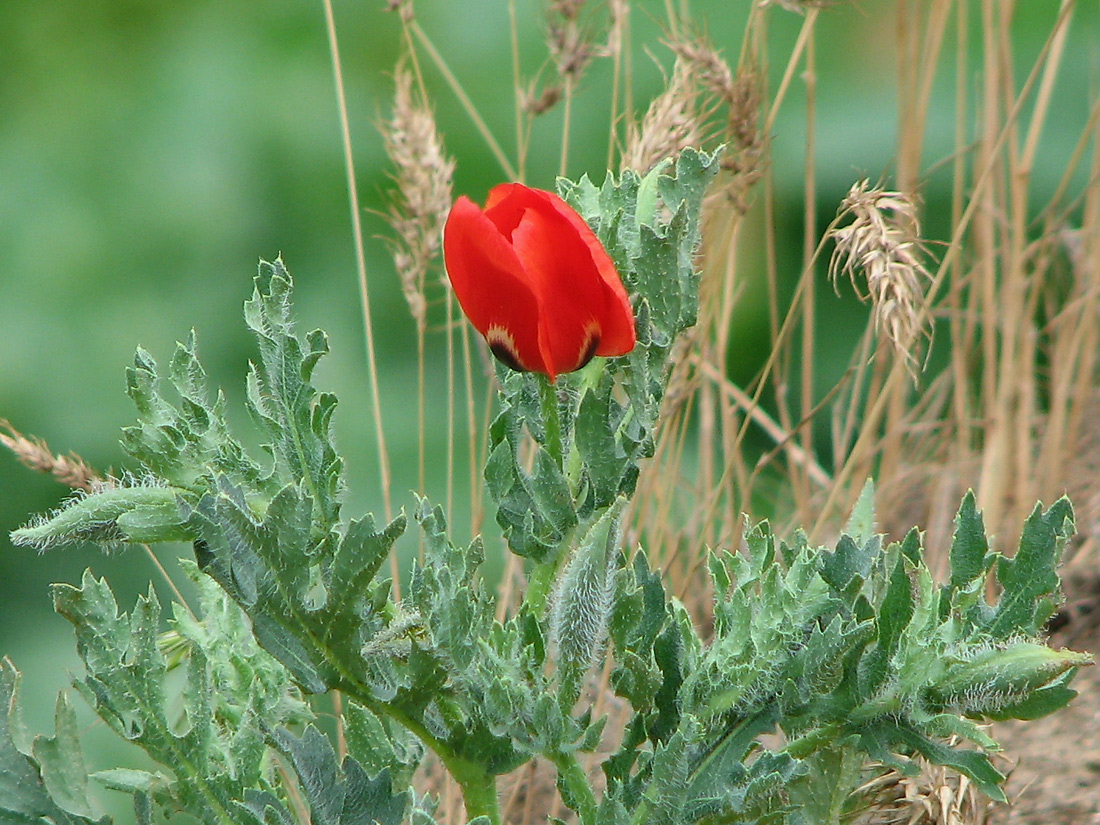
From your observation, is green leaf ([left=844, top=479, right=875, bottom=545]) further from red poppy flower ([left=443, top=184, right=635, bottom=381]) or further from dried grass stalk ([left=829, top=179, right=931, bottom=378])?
red poppy flower ([left=443, top=184, right=635, bottom=381])

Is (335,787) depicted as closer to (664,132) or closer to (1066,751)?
(664,132)

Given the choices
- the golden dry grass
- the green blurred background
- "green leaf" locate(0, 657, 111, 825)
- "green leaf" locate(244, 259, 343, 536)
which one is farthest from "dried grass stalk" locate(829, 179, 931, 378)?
the green blurred background

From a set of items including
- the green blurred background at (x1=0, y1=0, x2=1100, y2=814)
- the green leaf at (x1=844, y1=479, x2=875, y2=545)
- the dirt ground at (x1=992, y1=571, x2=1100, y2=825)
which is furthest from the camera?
the green blurred background at (x1=0, y1=0, x2=1100, y2=814)

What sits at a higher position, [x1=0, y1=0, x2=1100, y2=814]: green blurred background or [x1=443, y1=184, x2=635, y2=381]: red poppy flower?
[x1=443, y1=184, x2=635, y2=381]: red poppy flower

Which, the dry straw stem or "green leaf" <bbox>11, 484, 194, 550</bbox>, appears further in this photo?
the dry straw stem

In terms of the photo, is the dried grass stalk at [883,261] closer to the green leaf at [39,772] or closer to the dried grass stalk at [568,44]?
the dried grass stalk at [568,44]

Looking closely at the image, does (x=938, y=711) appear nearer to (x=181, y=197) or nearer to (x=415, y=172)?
(x=415, y=172)

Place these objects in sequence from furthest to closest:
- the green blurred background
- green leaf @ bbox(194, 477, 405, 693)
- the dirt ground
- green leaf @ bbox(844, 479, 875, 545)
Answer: the green blurred background < the dirt ground < green leaf @ bbox(844, 479, 875, 545) < green leaf @ bbox(194, 477, 405, 693)

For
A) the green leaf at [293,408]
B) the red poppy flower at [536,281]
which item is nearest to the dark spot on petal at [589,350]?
the red poppy flower at [536,281]

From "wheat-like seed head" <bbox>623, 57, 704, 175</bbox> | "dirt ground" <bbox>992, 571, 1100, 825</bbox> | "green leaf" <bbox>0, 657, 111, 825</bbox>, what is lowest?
"dirt ground" <bbox>992, 571, 1100, 825</bbox>
